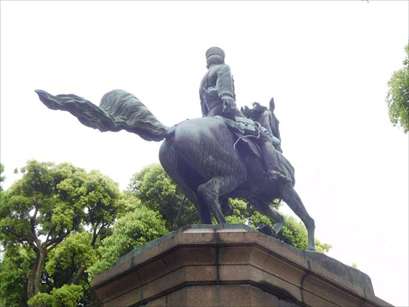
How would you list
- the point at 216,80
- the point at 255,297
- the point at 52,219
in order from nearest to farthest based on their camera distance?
the point at 255,297 < the point at 216,80 < the point at 52,219

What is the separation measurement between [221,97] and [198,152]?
1143 mm

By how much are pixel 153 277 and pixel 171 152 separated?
185cm

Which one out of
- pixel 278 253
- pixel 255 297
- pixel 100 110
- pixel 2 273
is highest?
pixel 2 273

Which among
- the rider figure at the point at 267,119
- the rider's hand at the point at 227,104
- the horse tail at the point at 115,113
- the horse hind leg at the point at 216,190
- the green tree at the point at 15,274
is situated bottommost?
the horse hind leg at the point at 216,190

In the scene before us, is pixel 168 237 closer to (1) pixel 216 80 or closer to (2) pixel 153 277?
(2) pixel 153 277

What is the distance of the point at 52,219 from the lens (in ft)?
78.8

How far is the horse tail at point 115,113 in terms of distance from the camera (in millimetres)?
7156

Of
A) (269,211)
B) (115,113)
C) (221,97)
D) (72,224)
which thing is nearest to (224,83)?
(221,97)

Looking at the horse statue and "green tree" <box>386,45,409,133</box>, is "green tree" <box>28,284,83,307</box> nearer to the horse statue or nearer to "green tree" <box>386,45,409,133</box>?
"green tree" <box>386,45,409,133</box>

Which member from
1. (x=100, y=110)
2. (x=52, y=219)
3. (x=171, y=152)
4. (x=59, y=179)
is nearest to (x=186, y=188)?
(x=171, y=152)

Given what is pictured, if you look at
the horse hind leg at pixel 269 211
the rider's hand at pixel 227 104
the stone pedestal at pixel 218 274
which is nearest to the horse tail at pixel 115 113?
the rider's hand at pixel 227 104

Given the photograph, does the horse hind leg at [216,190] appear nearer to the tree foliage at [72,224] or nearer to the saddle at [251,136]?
the saddle at [251,136]

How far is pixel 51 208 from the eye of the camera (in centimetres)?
2467

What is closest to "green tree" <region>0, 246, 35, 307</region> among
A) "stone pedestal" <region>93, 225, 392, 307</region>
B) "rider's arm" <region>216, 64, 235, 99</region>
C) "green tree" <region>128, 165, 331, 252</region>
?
"green tree" <region>128, 165, 331, 252</region>
